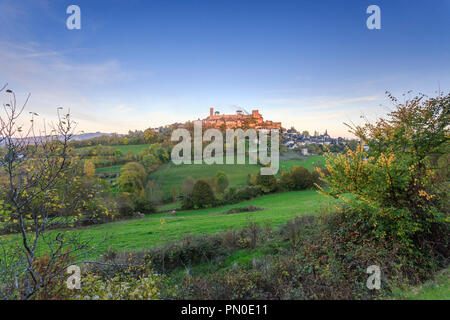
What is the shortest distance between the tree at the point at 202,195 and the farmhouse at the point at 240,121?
351 inches

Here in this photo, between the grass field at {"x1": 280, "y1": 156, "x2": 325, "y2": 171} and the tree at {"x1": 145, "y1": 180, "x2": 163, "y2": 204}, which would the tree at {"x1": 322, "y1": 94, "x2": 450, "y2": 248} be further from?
the grass field at {"x1": 280, "y1": 156, "x2": 325, "y2": 171}

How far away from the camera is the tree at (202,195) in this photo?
26734 mm

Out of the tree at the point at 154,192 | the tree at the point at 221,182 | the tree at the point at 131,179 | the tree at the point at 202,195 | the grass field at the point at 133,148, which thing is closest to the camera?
the tree at the point at 202,195

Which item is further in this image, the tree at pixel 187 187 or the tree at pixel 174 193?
the tree at pixel 174 193

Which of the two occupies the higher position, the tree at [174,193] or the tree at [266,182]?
the tree at [266,182]

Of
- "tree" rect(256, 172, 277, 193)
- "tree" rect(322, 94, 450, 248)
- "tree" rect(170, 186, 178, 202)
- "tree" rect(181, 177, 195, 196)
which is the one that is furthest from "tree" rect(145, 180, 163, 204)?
"tree" rect(322, 94, 450, 248)

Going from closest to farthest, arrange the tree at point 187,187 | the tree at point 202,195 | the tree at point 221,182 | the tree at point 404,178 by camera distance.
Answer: the tree at point 404,178 < the tree at point 202,195 < the tree at point 187,187 < the tree at point 221,182

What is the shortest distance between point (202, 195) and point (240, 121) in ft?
37.0

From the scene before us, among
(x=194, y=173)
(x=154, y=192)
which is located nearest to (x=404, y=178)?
(x=154, y=192)

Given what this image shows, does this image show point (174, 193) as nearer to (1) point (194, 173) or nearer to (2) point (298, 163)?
(1) point (194, 173)

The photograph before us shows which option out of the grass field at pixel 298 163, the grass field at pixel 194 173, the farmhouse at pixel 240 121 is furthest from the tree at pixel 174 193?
the grass field at pixel 298 163

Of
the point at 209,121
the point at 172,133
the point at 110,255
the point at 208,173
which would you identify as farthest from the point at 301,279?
the point at 172,133

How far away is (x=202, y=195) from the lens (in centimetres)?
2684

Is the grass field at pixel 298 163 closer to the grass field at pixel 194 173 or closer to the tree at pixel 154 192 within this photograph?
the grass field at pixel 194 173
